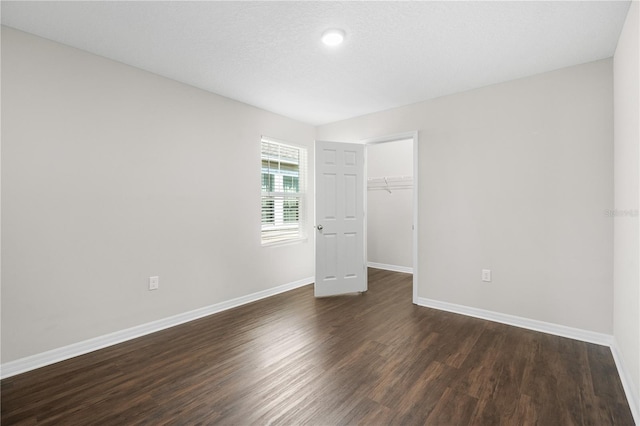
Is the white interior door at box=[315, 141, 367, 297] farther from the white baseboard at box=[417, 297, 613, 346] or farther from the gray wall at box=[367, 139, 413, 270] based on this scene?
the gray wall at box=[367, 139, 413, 270]

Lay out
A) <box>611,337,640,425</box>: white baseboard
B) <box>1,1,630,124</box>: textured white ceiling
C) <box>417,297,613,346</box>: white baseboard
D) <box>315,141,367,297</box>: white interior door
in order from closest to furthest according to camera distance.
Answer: <box>611,337,640,425</box>: white baseboard
<box>1,1,630,124</box>: textured white ceiling
<box>417,297,613,346</box>: white baseboard
<box>315,141,367,297</box>: white interior door

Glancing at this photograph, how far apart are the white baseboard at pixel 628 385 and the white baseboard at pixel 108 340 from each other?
3415 mm

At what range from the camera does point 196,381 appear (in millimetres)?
2049

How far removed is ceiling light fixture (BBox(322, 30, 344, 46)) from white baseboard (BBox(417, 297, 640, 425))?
2970 millimetres

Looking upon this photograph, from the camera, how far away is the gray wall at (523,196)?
102 inches

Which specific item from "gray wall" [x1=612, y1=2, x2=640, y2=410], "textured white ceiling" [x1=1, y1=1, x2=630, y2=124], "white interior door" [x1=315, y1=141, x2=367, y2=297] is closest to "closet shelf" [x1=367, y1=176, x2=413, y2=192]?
"white interior door" [x1=315, y1=141, x2=367, y2=297]

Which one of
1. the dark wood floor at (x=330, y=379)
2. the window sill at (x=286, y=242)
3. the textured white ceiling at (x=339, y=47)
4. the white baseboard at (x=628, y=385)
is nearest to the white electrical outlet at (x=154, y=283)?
the dark wood floor at (x=330, y=379)

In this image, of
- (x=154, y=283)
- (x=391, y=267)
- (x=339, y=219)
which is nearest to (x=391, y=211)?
(x=391, y=267)

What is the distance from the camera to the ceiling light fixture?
2.15m

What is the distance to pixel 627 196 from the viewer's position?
6.59ft

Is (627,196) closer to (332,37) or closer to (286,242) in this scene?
(332,37)

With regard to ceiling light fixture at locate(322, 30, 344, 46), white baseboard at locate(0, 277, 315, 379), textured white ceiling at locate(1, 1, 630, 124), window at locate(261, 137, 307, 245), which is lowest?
white baseboard at locate(0, 277, 315, 379)

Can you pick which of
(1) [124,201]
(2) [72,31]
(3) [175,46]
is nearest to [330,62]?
(3) [175,46]

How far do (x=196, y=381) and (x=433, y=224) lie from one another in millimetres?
2908
